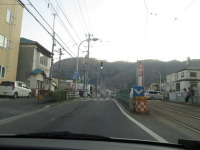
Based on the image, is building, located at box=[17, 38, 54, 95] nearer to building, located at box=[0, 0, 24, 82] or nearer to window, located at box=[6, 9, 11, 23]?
building, located at box=[0, 0, 24, 82]

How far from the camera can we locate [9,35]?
2717 centimetres

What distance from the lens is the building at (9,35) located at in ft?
84.2

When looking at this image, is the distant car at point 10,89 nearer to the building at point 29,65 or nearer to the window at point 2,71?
the window at point 2,71

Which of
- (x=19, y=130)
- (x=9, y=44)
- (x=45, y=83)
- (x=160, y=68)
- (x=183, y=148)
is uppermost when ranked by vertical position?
(x=160, y=68)

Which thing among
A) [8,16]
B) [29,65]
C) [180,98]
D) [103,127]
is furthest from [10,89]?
[180,98]

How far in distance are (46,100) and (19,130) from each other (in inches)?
502

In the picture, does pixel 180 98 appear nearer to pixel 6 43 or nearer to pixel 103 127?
pixel 6 43

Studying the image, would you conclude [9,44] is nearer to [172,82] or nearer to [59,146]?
[59,146]

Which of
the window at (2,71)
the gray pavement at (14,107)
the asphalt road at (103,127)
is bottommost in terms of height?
the asphalt road at (103,127)

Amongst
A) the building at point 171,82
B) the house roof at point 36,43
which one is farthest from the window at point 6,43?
the building at point 171,82

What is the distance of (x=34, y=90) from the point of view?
32.6m

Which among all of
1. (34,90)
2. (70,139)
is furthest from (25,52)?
(70,139)

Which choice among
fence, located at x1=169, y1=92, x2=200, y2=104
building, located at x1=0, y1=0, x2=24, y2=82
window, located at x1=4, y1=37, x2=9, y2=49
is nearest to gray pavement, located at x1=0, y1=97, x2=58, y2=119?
building, located at x1=0, y1=0, x2=24, y2=82

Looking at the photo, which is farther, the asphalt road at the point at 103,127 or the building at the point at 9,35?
the building at the point at 9,35
